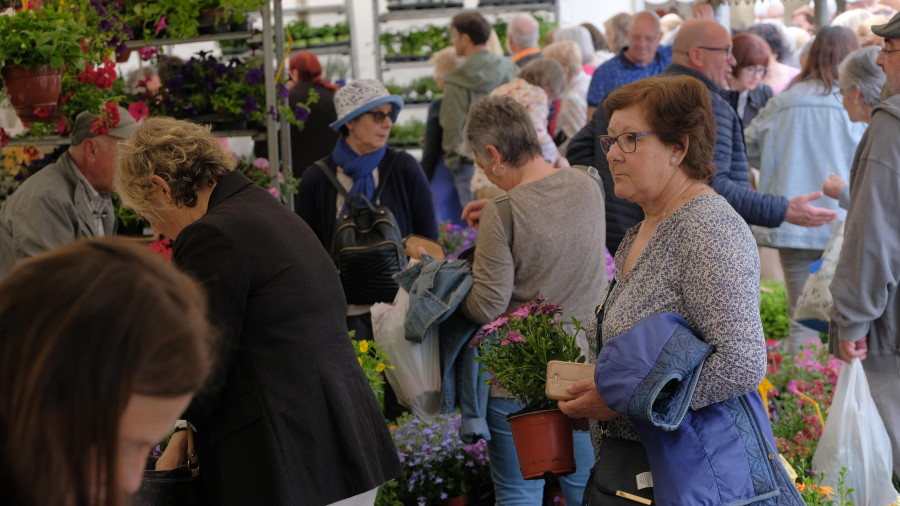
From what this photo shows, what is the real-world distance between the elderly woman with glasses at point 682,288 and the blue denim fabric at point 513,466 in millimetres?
1005

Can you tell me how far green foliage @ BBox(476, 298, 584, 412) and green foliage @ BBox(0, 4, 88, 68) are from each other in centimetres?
214

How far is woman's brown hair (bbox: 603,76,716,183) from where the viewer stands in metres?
2.42

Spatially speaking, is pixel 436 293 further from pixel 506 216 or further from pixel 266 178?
pixel 266 178

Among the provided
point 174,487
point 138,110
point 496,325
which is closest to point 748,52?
point 138,110

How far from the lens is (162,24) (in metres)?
4.66

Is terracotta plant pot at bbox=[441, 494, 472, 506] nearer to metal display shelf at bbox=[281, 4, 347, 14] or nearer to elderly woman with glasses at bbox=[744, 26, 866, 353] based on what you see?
elderly woman with glasses at bbox=[744, 26, 866, 353]

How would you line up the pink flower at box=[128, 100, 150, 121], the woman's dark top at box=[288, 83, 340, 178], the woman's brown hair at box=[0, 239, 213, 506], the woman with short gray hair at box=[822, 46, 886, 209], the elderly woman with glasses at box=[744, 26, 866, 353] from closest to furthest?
the woman's brown hair at box=[0, 239, 213, 506] → the woman with short gray hair at box=[822, 46, 886, 209] → the pink flower at box=[128, 100, 150, 121] → the elderly woman with glasses at box=[744, 26, 866, 353] → the woman's dark top at box=[288, 83, 340, 178]

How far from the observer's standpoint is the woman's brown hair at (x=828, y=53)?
5.43m

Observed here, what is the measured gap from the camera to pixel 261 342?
7.79ft

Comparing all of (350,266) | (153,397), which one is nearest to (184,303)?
(153,397)

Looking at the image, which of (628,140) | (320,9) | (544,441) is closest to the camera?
(628,140)

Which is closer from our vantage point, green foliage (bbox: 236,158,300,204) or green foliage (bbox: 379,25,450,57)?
green foliage (bbox: 236,158,300,204)

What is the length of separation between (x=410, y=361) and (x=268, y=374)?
143cm

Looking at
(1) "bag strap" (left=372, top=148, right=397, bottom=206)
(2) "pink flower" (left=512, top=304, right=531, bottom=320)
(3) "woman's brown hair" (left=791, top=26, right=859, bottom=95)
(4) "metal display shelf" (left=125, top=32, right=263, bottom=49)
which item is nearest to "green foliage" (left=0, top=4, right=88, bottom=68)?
(4) "metal display shelf" (left=125, top=32, right=263, bottom=49)
